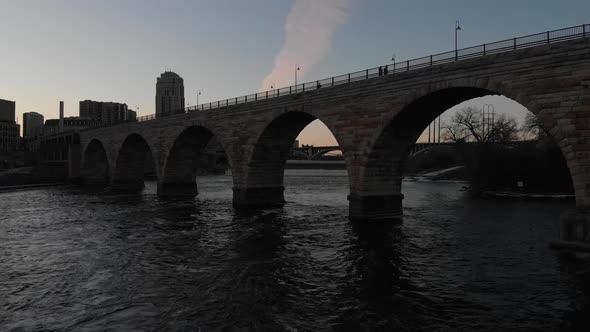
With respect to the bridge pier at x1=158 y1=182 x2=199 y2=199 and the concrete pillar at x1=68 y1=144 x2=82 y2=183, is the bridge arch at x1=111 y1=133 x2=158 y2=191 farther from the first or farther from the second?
the concrete pillar at x1=68 y1=144 x2=82 y2=183

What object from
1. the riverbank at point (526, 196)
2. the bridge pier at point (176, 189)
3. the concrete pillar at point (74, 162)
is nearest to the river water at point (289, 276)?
the riverbank at point (526, 196)

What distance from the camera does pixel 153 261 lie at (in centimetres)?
2036

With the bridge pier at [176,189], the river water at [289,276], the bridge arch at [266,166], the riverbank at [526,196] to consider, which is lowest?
the river water at [289,276]

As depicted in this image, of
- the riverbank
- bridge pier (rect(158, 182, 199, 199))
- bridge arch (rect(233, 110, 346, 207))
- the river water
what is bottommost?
the river water

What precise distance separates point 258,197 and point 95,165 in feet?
182

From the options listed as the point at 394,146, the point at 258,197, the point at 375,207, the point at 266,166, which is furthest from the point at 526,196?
the point at 258,197

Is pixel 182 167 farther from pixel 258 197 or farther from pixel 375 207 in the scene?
pixel 375 207

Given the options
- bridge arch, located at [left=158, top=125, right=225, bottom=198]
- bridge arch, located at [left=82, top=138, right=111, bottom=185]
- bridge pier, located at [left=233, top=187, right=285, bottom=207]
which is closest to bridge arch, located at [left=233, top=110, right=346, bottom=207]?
bridge pier, located at [left=233, top=187, right=285, bottom=207]

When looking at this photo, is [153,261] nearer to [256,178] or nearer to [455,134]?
[256,178]

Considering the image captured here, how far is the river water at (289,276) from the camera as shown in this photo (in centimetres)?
1309

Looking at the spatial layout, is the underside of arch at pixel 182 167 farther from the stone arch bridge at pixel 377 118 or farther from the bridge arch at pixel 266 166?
the bridge arch at pixel 266 166

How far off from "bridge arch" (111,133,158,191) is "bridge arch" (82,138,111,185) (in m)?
15.3

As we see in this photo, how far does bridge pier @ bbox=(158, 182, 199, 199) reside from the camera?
179ft

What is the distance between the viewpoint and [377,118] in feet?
94.4
